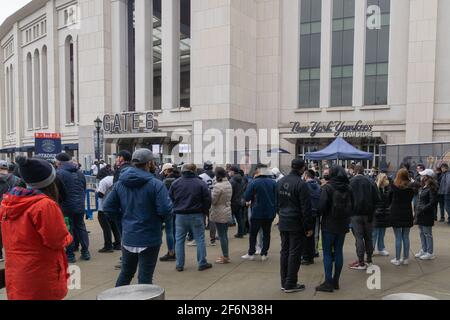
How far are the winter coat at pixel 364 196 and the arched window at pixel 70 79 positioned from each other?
110 ft

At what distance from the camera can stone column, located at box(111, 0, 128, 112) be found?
1153 inches

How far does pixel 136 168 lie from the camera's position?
4328 mm

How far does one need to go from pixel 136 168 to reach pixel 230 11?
21.9 m

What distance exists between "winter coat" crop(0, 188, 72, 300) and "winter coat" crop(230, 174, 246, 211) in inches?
247

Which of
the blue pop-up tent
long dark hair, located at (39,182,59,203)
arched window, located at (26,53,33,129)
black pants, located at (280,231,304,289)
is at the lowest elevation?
black pants, located at (280,231,304,289)

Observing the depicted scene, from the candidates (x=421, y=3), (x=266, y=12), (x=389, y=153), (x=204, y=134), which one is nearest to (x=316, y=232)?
(x=389, y=153)

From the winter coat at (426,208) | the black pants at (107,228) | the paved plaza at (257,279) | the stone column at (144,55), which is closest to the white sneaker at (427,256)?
the paved plaza at (257,279)

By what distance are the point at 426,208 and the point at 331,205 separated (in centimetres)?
267

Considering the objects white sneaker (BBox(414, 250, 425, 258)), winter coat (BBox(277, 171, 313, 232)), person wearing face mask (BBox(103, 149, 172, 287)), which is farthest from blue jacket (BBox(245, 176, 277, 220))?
white sneaker (BBox(414, 250, 425, 258))

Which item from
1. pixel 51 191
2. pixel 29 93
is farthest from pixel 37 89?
pixel 51 191

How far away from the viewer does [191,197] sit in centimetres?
617

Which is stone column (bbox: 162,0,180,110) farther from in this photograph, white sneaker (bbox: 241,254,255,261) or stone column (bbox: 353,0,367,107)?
white sneaker (bbox: 241,254,255,261)

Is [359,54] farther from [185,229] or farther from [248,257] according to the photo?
[185,229]

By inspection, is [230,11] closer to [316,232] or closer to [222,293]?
[316,232]
